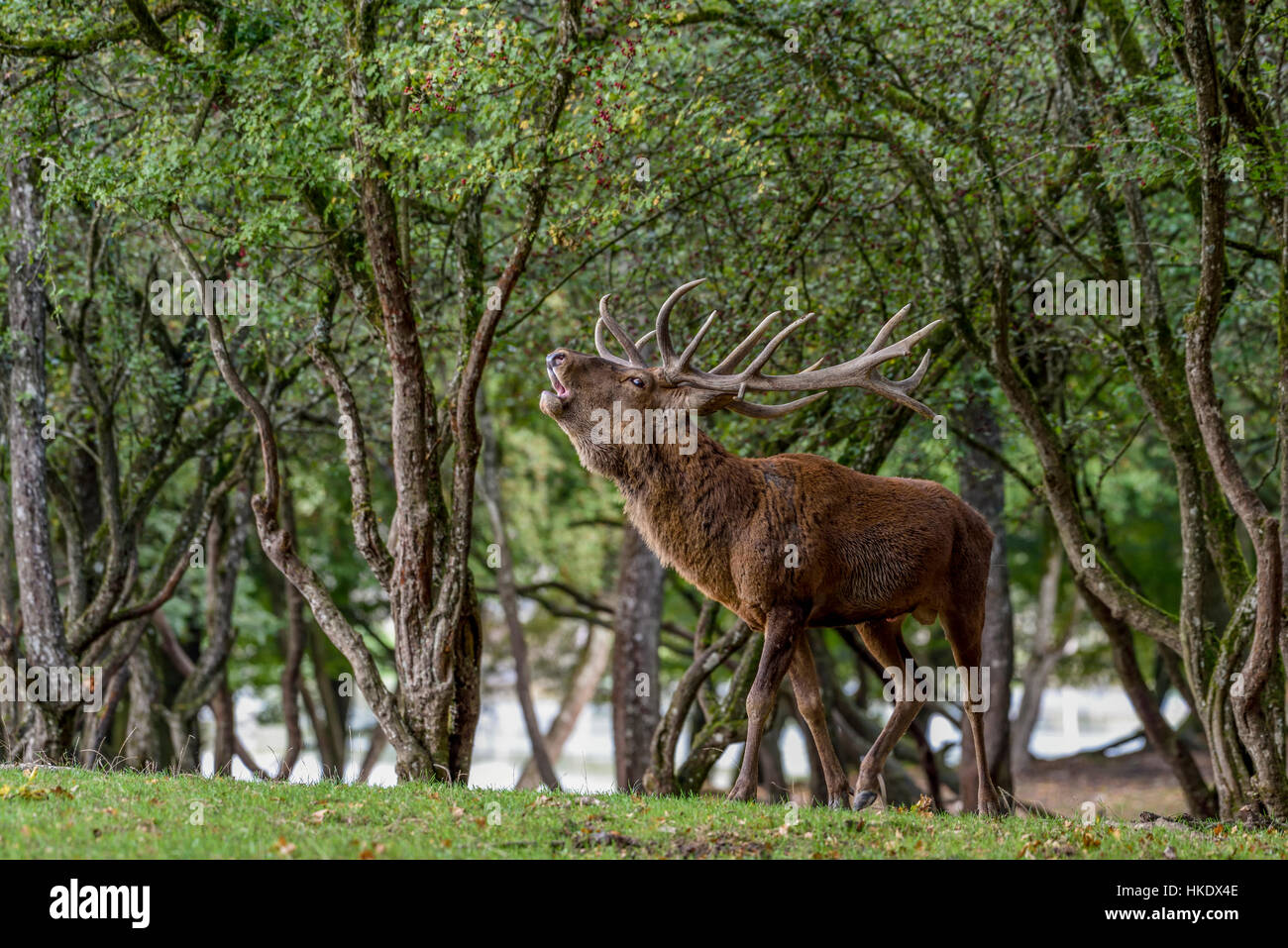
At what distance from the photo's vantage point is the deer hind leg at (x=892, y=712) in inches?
379

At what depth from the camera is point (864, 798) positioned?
951 centimetres

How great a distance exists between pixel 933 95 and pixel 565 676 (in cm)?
2032

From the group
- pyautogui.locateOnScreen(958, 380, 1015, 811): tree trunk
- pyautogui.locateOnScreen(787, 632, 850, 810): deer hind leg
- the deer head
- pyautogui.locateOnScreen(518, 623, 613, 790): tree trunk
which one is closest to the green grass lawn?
pyautogui.locateOnScreen(787, 632, 850, 810): deer hind leg

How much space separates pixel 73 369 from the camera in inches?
648

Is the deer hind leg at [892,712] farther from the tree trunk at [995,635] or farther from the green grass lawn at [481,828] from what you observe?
the tree trunk at [995,635]

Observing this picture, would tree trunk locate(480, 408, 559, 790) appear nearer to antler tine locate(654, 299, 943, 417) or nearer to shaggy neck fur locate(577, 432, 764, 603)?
→ shaggy neck fur locate(577, 432, 764, 603)

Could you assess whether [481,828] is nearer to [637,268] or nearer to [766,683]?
[766,683]

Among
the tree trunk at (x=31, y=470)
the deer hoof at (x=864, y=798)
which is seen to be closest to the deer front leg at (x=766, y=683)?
the deer hoof at (x=864, y=798)

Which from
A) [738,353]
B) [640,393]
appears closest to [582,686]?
[640,393]

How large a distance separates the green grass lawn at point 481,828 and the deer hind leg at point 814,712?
0.65 meters

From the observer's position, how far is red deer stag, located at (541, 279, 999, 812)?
31.0ft

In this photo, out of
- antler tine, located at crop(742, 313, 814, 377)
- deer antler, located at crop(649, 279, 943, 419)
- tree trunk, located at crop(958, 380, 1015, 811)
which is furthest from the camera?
tree trunk, located at crop(958, 380, 1015, 811)

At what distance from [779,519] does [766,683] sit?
1149mm
